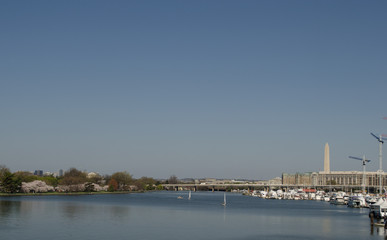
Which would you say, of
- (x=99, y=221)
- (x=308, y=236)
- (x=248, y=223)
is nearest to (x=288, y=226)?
(x=248, y=223)

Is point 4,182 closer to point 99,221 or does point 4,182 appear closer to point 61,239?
point 99,221

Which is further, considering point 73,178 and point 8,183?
point 73,178

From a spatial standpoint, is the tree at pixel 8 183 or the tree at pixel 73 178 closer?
the tree at pixel 8 183

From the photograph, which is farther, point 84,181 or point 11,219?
point 84,181

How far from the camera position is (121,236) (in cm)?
5116

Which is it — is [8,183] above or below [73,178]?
below

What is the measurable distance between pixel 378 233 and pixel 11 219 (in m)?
45.6

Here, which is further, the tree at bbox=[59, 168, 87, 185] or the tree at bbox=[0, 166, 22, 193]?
the tree at bbox=[59, 168, 87, 185]

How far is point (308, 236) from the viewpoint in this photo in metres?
55.7

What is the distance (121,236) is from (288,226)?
25.1m

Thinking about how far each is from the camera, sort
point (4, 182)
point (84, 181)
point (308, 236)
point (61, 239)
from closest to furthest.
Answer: point (61, 239), point (308, 236), point (4, 182), point (84, 181)

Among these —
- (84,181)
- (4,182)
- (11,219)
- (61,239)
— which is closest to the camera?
(61,239)

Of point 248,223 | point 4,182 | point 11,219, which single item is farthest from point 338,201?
point 11,219

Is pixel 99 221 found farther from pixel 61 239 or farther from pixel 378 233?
pixel 378 233
